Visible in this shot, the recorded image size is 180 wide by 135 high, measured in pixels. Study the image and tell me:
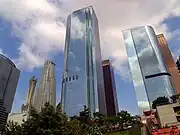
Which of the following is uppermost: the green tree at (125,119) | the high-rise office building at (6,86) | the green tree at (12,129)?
the high-rise office building at (6,86)

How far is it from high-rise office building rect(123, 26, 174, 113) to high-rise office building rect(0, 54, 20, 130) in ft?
278

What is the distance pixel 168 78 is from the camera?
527ft

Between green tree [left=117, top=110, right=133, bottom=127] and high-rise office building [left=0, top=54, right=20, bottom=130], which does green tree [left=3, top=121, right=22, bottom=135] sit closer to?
green tree [left=117, top=110, right=133, bottom=127]

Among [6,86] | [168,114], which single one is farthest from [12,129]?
[6,86]

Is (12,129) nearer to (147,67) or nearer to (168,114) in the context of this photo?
(168,114)

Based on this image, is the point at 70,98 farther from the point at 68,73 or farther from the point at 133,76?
the point at 133,76

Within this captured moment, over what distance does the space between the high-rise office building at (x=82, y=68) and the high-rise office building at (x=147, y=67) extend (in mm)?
26451

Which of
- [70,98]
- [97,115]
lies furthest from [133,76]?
[97,115]

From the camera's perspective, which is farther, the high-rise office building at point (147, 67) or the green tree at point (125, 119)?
the high-rise office building at point (147, 67)

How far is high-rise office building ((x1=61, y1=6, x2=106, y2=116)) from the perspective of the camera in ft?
494

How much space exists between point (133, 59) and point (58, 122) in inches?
6429

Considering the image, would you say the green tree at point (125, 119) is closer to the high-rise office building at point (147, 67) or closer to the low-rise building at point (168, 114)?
the low-rise building at point (168, 114)

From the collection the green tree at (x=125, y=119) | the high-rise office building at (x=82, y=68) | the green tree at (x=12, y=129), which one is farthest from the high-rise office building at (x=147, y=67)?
the green tree at (x=12, y=129)

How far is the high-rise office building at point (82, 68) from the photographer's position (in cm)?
15050
